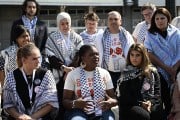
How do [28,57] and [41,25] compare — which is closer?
[28,57]

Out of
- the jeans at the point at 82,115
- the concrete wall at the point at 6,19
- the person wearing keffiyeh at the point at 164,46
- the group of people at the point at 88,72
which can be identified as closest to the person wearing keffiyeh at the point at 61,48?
the group of people at the point at 88,72

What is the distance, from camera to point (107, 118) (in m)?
4.78

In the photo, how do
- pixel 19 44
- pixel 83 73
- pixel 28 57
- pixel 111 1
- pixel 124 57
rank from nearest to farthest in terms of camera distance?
pixel 28 57 → pixel 83 73 → pixel 19 44 → pixel 124 57 → pixel 111 1

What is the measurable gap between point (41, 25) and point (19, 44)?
77cm

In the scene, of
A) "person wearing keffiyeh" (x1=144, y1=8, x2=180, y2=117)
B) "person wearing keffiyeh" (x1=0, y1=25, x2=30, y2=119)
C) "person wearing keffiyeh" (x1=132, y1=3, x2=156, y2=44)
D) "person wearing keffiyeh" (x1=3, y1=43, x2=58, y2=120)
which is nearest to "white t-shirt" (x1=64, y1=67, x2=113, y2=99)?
"person wearing keffiyeh" (x1=3, y1=43, x2=58, y2=120)

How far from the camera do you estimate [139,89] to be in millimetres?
5027

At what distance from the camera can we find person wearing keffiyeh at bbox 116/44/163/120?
195 inches

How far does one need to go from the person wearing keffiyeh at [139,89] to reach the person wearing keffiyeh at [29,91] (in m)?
0.93

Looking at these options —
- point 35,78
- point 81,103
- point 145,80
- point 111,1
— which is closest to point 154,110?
point 145,80

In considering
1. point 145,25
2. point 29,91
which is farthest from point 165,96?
point 29,91

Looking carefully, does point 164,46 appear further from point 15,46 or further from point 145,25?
point 15,46

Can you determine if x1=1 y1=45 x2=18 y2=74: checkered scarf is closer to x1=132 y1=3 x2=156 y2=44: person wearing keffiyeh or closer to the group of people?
the group of people

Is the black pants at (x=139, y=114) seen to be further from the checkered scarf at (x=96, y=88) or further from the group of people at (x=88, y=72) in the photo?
the checkered scarf at (x=96, y=88)

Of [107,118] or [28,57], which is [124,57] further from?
[28,57]
